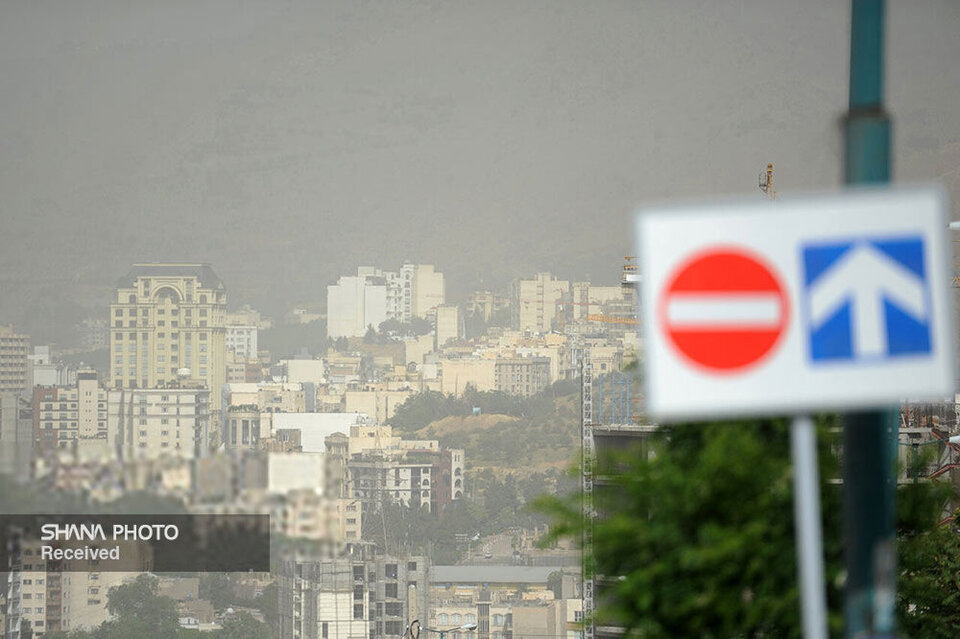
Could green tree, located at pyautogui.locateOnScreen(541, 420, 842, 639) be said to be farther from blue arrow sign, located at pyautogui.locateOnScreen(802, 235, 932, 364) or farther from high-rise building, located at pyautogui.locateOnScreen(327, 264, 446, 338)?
high-rise building, located at pyautogui.locateOnScreen(327, 264, 446, 338)

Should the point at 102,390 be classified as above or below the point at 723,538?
above

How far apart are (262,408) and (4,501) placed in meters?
21.8

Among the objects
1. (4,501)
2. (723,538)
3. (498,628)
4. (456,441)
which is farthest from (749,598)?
(456,441)

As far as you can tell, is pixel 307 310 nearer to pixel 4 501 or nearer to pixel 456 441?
pixel 456 441

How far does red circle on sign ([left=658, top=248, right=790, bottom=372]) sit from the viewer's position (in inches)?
85.3

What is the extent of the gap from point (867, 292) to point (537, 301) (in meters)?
60.1

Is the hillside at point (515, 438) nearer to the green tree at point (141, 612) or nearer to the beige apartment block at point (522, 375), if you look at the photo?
the beige apartment block at point (522, 375)

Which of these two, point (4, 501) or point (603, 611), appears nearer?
point (603, 611)

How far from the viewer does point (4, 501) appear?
3719 centimetres

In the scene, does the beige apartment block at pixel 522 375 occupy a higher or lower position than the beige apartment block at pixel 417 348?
lower

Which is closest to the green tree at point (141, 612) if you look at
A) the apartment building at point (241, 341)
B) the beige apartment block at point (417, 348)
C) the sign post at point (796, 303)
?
the apartment building at point (241, 341)

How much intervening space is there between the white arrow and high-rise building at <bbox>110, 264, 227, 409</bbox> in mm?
58556

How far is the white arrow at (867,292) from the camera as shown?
2.19m

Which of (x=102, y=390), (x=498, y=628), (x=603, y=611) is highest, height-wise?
(x=102, y=390)
